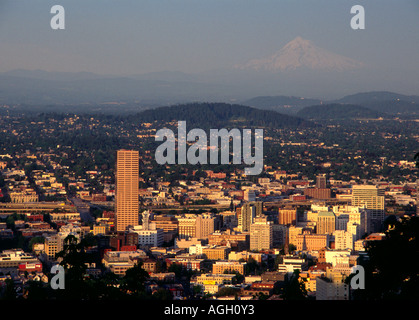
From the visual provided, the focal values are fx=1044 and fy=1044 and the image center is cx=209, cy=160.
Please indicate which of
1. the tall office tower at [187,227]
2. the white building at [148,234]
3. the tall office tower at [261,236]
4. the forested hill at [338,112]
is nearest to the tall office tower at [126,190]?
the white building at [148,234]

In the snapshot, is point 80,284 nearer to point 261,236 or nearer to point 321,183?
point 261,236

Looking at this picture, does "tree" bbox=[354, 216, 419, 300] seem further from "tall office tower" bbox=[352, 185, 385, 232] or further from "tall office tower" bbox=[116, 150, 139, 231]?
"tall office tower" bbox=[116, 150, 139, 231]

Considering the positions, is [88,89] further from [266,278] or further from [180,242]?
[266,278]

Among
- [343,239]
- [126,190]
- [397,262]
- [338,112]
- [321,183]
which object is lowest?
[343,239]

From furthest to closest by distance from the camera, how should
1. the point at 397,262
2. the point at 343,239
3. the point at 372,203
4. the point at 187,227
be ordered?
the point at 372,203 < the point at 187,227 < the point at 343,239 < the point at 397,262

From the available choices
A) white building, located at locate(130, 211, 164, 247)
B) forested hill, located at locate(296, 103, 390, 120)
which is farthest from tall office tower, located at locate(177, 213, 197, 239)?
forested hill, located at locate(296, 103, 390, 120)

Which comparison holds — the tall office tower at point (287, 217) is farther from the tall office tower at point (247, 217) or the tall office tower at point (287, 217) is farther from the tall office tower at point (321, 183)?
→ the tall office tower at point (321, 183)

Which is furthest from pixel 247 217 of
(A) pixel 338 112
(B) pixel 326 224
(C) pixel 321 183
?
(A) pixel 338 112
